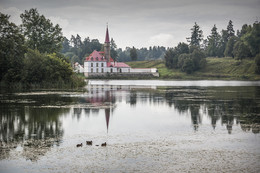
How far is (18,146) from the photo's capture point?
18.5 m

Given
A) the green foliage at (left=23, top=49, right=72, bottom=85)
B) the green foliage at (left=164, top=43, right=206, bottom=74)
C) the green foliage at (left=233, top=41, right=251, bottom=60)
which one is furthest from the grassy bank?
the green foliage at (left=23, top=49, right=72, bottom=85)

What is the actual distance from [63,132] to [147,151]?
23.6 ft

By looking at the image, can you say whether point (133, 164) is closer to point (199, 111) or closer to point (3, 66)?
point (199, 111)

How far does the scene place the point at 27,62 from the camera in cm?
6562

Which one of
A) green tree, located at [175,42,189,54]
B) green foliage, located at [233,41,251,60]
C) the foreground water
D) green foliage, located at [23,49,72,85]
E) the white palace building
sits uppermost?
green tree, located at [175,42,189,54]

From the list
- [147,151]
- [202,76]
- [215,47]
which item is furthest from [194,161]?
[215,47]

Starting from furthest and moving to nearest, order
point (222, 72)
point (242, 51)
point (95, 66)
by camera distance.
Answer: point (95, 66), point (242, 51), point (222, 72)

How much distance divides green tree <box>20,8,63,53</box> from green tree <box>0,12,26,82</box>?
4.93 m

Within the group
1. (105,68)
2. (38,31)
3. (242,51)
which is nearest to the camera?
(38,31)

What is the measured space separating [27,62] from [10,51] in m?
7.70

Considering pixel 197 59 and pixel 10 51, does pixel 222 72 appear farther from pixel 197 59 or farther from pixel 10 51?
pixel 10 51

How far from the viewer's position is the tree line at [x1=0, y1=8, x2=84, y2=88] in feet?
213

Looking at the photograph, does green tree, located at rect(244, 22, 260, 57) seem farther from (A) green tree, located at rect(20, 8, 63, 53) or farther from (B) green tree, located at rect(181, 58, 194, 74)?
(A) green tree, located at rect(20, 8, 63, 53)

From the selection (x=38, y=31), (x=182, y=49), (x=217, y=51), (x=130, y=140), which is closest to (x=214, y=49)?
(x=217, y=51)
